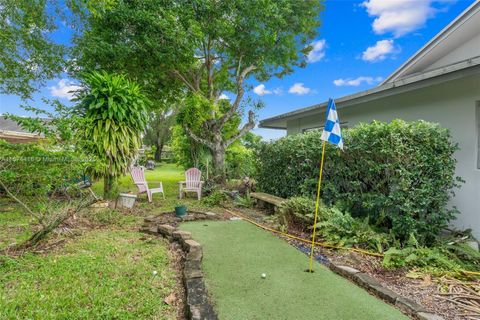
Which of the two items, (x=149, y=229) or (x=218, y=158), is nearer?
(x=149, y=229)

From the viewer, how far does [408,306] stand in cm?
250

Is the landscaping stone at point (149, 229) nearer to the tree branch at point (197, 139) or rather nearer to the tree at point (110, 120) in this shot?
the tree at point (110, 120)

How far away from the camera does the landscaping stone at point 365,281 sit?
2.89 m

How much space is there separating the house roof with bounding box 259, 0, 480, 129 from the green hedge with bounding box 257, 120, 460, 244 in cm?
82

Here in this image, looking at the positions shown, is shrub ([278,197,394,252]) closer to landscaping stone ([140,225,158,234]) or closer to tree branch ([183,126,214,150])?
landscaping stone ([140,225,158,234])

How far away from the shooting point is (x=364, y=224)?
14.5ft

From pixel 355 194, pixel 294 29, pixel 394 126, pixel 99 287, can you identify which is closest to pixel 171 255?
pixel 99 287

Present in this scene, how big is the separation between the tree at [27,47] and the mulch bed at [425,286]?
9858mm

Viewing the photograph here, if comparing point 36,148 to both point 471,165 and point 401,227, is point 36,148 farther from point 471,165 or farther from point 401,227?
point 471,165

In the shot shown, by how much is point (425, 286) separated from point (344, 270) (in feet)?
2.74

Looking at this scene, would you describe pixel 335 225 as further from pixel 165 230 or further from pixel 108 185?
pixel 108 185

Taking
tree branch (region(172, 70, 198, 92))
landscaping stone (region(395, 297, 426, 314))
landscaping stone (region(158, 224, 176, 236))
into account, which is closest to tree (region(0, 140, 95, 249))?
landscaping stone (region(158, 224, 176, 236))

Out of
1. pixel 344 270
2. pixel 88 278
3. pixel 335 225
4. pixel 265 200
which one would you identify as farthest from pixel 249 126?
pixel 88 278

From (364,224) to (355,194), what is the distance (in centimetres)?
76
